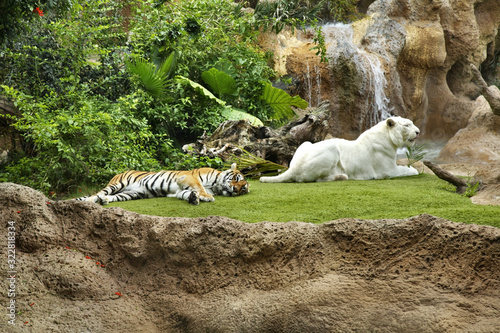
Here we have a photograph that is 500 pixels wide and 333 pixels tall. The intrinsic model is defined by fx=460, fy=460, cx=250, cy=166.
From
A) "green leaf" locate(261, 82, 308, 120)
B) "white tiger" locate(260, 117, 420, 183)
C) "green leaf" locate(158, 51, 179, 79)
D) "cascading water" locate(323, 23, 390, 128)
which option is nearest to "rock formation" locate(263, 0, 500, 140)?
"cascading water" locate(323, 23, 390, 128)

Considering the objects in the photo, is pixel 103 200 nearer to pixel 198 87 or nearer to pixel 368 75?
pixel 198 87

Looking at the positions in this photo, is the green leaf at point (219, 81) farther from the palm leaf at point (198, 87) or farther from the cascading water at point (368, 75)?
the cascading water at point (368, 75)

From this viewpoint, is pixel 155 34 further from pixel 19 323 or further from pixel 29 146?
pixel 19 323

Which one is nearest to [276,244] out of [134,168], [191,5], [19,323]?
[19,323]

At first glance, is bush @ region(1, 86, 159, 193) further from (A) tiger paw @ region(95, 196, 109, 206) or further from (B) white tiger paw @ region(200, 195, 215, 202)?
(B) white tiger paw @ region(200, 195, 215, 202)

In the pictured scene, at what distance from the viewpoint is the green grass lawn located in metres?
4.20

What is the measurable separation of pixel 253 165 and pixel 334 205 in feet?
11.1

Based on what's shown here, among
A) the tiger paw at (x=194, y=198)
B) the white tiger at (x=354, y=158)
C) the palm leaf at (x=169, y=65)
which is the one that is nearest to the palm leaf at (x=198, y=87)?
Result: the palm leaf at (x=169, y=65)

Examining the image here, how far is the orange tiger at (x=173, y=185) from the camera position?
579 centimetres

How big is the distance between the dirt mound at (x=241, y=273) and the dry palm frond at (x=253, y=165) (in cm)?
396

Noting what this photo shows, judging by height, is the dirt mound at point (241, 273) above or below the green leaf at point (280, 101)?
below

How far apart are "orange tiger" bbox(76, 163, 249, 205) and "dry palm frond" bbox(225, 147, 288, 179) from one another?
1938 mm

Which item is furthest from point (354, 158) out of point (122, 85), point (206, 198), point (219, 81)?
point (122, 85)

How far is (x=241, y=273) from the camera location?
3.91 m
